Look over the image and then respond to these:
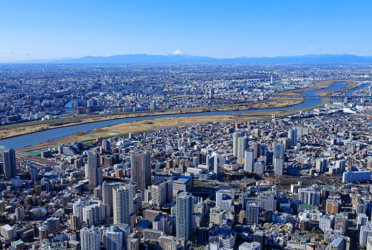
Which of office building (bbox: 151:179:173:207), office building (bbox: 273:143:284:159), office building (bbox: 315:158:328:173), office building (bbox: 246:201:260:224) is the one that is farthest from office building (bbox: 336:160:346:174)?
office building (bbox: 151:179:173:207)

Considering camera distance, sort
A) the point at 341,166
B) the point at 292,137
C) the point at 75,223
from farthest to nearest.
Answer: 1. the point at 292,137
2. the point at 341,166
3. the point at 75,223

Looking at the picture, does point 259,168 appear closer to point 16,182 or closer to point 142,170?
point 142,170

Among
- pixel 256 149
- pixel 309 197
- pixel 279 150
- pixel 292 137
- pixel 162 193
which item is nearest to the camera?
pixel 162 193

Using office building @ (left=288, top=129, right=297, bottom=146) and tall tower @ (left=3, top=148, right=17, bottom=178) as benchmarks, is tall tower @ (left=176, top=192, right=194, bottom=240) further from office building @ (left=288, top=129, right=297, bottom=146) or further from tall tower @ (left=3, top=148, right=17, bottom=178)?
office building @ (left=288, top=129, right=297, bottom=146)

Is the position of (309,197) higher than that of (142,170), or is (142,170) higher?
(142,170)

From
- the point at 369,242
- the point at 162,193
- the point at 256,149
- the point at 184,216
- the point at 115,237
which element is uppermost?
the point at 256,149

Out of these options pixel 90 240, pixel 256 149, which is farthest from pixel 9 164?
pixel 256 149

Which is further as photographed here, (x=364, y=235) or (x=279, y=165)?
(x=279, y=165)
